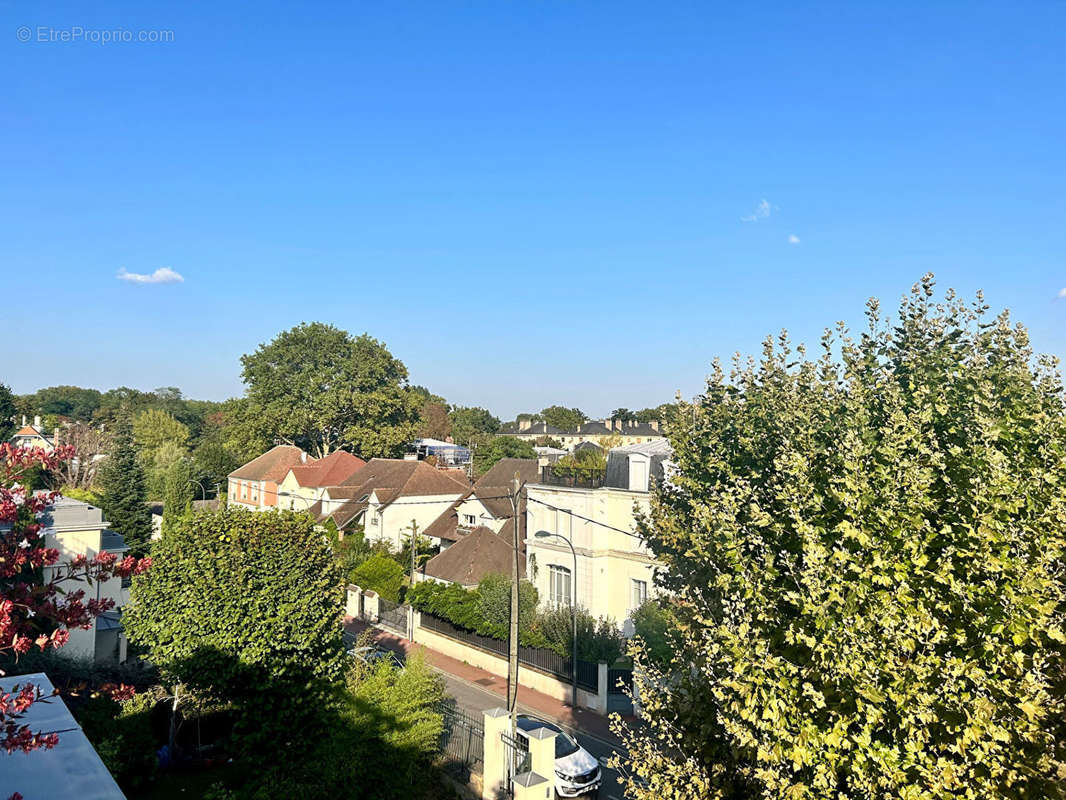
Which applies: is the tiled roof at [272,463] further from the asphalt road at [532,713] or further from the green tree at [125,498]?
the asphalt road at [532,713]

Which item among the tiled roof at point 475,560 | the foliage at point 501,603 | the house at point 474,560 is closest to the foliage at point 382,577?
the house at point 474,560

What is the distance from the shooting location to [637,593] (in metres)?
26.7

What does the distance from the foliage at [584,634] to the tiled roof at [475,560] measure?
4.86m

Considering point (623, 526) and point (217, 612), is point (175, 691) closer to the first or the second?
point (217, 612)

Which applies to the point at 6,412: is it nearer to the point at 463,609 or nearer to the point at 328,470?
the point at 328,470

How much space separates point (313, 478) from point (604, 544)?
104 feet

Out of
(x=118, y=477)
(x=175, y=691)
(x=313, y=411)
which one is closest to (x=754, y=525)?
(x=175, y=691)

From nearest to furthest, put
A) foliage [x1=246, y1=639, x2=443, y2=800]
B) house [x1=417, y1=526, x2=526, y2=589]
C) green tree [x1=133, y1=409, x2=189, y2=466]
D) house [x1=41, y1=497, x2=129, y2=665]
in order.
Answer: foliage [x1=246, y1=639, x2=443, y2=800]
house [x1=41, y1=497, x2=129, y2=665]
house [x1=417, y1=526, x2=526, y2=589]
green tree [x1=133, y1=409, x2=189, y2=466]

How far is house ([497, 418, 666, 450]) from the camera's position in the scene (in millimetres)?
93906

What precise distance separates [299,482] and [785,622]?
4902cm

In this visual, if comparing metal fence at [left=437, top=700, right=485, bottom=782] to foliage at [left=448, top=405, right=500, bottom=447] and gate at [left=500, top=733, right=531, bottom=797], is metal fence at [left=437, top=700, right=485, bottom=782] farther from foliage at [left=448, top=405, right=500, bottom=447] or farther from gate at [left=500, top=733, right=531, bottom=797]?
foliage at [left=448, top=405, right=500, bottom=447]

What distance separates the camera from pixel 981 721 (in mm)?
5918

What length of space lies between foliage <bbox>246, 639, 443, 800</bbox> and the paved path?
226cm

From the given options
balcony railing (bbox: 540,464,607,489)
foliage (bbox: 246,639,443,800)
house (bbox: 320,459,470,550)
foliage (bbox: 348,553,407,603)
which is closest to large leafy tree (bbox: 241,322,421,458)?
house (bbox: 320,459,470,550)
